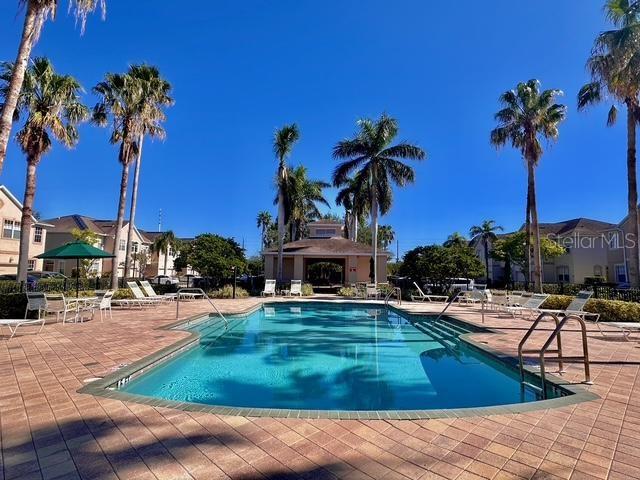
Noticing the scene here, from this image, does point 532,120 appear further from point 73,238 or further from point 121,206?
point 73,238

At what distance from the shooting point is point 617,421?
3.85m

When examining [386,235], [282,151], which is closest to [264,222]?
[386,235]

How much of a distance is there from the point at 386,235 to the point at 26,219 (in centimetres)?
5693

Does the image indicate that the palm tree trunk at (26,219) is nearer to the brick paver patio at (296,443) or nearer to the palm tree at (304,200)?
the brick paver patio at (296,443)

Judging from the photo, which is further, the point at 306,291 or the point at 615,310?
the point at 306,291

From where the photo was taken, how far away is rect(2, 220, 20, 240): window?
97.3 feet

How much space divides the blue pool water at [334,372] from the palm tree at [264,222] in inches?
2301

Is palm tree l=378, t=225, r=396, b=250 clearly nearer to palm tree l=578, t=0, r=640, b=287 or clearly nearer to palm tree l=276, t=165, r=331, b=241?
palm tree l=276, t=165, r=331, b=241

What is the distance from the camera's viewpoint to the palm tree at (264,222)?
229 ft

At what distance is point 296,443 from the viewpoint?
3.29 metres

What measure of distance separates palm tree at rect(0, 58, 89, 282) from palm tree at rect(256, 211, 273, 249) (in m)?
53.0

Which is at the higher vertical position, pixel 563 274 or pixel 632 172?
pixel 632 172

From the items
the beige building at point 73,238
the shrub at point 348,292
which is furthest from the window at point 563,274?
the beige building at point 73,238

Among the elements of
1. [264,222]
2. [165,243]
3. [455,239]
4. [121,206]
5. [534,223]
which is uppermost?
[264,222]
